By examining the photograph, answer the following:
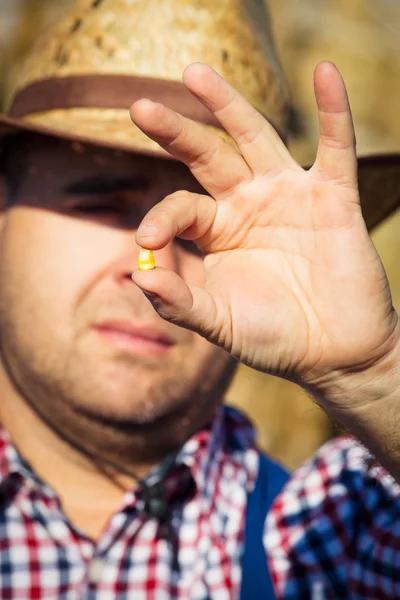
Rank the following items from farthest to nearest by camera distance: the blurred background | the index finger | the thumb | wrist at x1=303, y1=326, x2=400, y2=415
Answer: the blurred background
wrist at x1=303, y1=326, x2=400, y2=415
the index finger
the thumb

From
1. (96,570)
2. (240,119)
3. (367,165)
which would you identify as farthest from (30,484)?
(367,165)

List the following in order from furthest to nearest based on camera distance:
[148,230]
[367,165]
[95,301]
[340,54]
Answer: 1. [340,54]
2. [367,165]
3. [95,301]
4. [148,230]

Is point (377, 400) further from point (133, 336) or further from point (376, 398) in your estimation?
point (133, 336)

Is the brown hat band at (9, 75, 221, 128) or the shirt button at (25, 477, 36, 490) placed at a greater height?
the brown hat band at (9, 75, 221, 128)

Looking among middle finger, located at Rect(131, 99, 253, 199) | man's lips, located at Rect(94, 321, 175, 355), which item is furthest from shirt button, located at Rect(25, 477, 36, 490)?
middle finger, located at Rect(131, 99, 253, 199)

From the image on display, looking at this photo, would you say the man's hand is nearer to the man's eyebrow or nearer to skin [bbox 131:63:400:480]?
skin [bbox 131:63:400:480]
